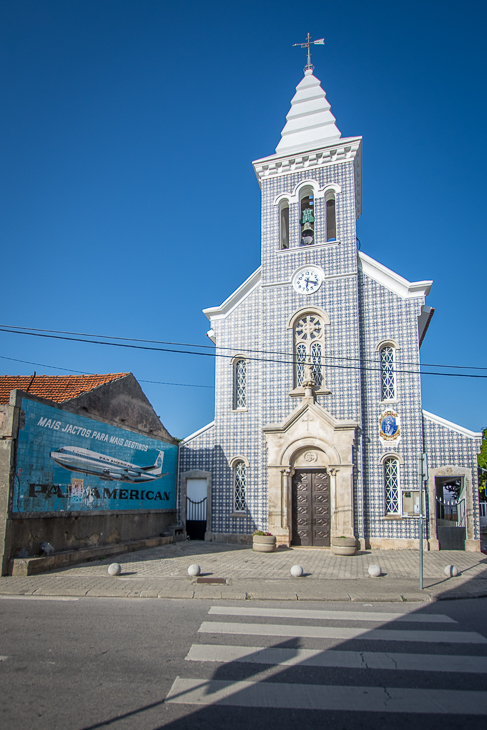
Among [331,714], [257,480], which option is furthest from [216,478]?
[331,714]

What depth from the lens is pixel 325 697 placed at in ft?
16.7

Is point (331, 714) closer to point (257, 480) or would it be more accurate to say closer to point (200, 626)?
point (200, 626)

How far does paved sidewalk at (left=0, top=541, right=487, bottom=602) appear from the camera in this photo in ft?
33.2

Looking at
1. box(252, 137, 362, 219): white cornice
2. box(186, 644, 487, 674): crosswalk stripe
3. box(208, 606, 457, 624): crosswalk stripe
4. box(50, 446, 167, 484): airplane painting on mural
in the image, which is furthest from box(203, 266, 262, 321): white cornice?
box(186, 644, 487, 674): crosswalk stripe

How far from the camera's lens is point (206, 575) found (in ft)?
39.8

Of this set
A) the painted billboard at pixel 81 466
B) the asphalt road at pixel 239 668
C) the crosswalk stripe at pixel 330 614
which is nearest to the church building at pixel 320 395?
the painted billboard at pixel 81 466

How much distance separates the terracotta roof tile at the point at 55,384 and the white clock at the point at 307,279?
7629 millimetres

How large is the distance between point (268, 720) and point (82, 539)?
36.7 feet

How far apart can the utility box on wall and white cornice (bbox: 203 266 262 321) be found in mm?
4851

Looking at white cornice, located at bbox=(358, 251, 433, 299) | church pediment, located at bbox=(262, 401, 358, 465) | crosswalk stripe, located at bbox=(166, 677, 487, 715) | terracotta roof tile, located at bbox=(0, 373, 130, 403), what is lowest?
crosswalk stripe, located at bbox=(166, 677, 487, 715)

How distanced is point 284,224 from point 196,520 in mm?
13256

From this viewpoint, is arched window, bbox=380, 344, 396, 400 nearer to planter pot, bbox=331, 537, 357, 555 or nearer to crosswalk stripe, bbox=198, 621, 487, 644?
planter pot, bbox=331, 537, 357, 555

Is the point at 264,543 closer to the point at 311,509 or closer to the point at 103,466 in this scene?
the point at 311,509

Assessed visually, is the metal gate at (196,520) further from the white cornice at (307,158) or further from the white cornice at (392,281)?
the white cornice at (307,158)
